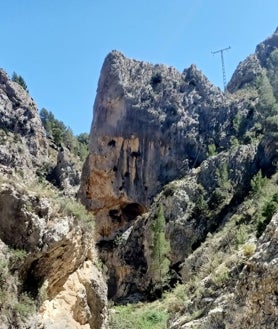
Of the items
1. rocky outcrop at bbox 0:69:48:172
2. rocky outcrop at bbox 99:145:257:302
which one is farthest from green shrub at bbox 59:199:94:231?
rocky outcrop at bbox 0:69:48:172

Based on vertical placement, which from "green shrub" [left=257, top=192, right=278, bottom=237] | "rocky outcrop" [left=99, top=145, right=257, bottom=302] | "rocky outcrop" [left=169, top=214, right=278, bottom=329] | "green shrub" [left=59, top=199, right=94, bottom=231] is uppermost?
"rocky outcrop" [left=99, top=145, right=257, bottom=302]

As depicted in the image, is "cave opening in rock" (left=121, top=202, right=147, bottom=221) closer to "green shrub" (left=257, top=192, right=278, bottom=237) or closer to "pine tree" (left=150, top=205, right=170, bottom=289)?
"pine tree" (left=150, top=205, right=170, bottom=289)

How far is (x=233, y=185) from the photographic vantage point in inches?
2265

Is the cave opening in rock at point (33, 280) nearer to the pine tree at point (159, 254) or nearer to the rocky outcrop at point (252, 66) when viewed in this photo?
the pine tree at point (159, 254)

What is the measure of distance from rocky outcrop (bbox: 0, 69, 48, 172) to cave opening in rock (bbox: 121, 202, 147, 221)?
1714cm

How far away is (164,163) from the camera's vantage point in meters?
73.3

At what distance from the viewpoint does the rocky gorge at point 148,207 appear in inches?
657

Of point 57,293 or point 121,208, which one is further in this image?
point 121,208

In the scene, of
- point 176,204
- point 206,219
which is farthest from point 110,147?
point 206,219

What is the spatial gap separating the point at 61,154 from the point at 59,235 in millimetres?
68803

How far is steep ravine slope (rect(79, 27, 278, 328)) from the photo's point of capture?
53031 mm

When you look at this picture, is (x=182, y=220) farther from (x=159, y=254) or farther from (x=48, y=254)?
(x=48, y=254)

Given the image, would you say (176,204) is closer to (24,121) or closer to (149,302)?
(149,302)

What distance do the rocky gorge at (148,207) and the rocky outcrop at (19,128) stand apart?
0.94ft
